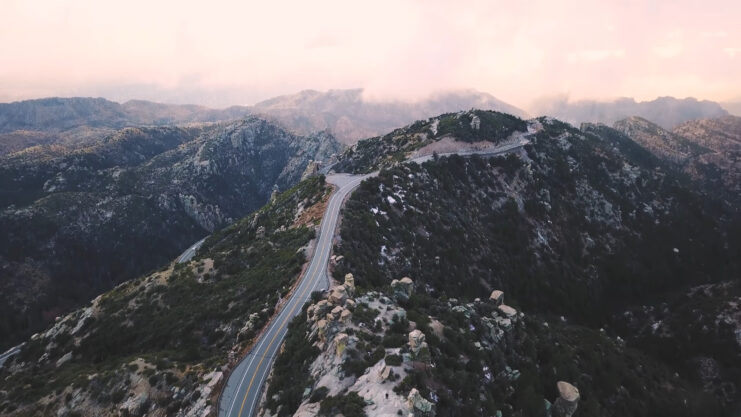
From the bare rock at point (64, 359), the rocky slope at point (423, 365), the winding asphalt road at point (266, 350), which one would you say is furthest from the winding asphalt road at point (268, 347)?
the bare rock at point (64, 359)

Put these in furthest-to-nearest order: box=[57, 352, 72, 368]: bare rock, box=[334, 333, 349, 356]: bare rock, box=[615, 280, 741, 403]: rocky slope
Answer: box=[615, 280, 741, 403]: rocky slope, box=[57, 352, 72, 368]: bare rock, box=[334, 333, 349, 356]: bare rock

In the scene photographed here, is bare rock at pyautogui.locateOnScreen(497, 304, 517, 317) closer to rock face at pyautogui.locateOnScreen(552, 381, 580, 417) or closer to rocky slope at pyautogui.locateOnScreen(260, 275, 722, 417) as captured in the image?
rocky slope at pyautogui.locateOnScreen(260, 275, 722, 417)

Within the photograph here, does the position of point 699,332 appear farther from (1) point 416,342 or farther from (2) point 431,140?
(1) point 416,342

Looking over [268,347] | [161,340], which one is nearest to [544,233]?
[268,347]

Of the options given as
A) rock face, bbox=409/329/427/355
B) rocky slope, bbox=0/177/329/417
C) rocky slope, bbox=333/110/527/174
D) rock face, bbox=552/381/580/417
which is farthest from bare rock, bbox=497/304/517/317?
rocky slope, bbox=333/110/527/174

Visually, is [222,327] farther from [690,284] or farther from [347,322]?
[690,284]

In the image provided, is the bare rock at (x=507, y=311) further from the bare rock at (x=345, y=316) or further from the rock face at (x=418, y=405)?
the rock face at (x=418, y=405)

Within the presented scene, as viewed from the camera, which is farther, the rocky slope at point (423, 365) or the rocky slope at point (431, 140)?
the rocky slope at point (431, 140)
